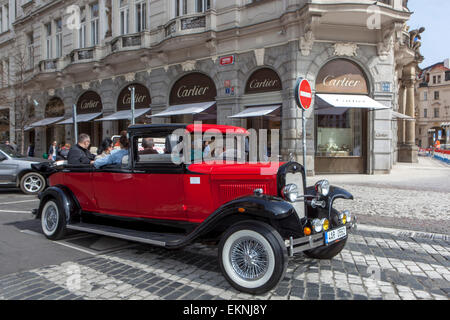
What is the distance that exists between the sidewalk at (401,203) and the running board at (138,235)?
381 cm

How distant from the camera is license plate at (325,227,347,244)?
336 centimetres

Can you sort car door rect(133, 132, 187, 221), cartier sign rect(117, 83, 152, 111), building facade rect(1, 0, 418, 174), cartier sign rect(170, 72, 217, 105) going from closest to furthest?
car door rect(133, 132, 187, 221)
building facade rect(1, 0, 418, 174)
cartier sign rect(170, 72, 217, 105)
cartier sign rect(117, 83, 152, 111)

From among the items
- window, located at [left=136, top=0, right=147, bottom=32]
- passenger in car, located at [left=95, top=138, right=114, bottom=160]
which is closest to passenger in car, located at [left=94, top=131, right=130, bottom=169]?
passenger in car, located at [left=95, top=138, right=114, bottom=160]

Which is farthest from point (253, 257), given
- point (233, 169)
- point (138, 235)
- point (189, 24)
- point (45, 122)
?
point (45, 122)

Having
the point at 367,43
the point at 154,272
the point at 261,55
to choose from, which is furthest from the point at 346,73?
the point at 154,272

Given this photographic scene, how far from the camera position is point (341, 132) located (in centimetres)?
1371

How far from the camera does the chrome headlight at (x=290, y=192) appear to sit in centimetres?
343

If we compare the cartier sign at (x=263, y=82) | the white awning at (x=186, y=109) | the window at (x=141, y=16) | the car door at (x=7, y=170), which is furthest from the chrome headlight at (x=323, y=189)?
the window at (x=141, y=16)

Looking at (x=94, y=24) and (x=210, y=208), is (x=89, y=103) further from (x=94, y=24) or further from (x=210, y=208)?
(x=210, y=208)

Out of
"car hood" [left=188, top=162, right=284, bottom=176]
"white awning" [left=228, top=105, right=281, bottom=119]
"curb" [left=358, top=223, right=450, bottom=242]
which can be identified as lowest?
"curb" [left=358, top=223, right=450, bottom=242]

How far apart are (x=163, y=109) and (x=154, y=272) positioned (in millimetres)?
13836

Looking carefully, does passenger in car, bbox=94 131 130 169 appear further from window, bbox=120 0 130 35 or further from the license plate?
window, bbox=120 0 130 35

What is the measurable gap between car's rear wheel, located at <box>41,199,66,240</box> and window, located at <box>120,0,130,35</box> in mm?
15775

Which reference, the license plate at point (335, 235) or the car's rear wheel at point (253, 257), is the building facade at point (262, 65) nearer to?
the license plate at point (335, 235)
